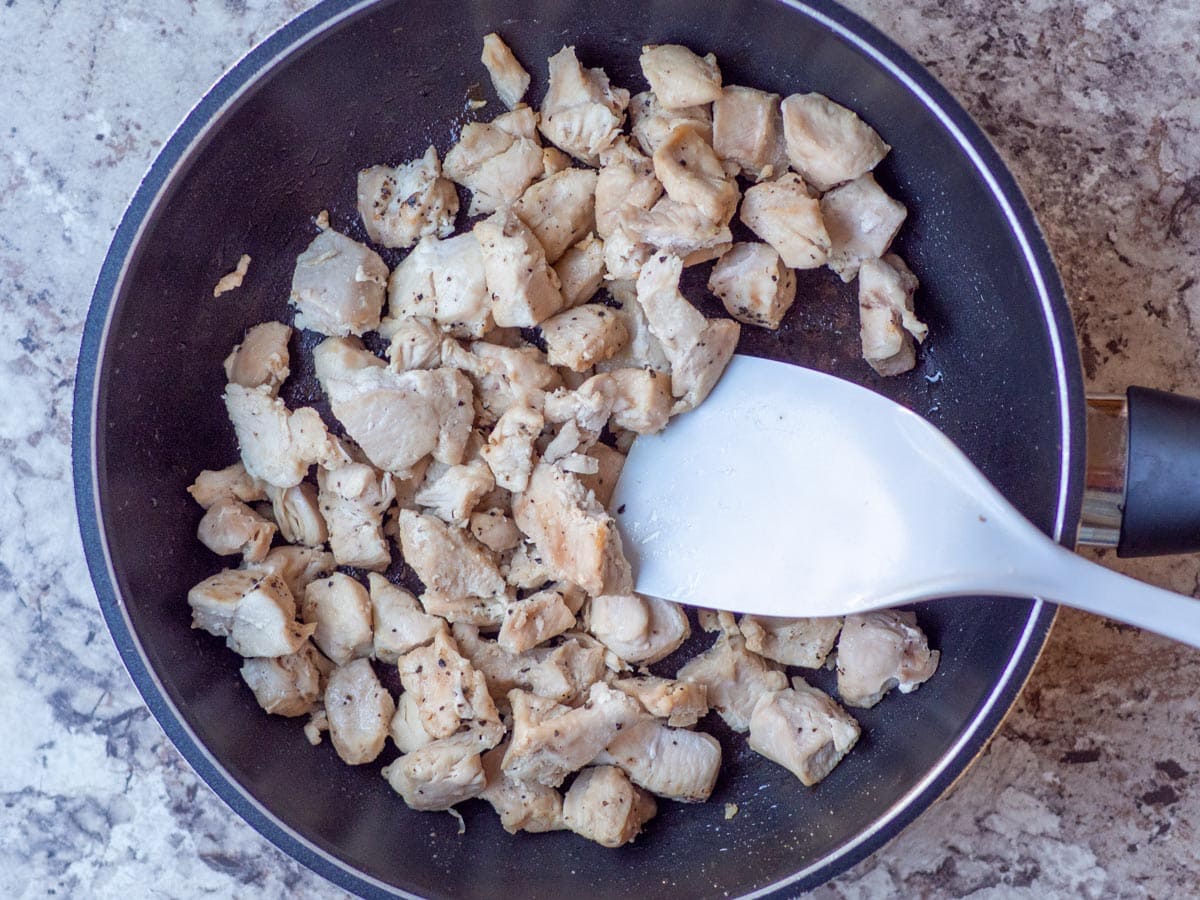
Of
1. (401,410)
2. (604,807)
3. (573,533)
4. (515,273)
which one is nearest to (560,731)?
(604,807)

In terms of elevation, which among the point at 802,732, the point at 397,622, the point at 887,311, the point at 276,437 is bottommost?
the point at 802,732

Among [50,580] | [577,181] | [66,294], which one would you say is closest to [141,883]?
[50,580]

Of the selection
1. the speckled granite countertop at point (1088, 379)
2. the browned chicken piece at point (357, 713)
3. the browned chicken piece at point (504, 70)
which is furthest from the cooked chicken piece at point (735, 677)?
the browned chicken piece at point (504, 70)

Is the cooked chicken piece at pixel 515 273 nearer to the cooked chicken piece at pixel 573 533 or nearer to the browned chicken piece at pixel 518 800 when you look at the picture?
the cooked chicken piece at pixel 573 533

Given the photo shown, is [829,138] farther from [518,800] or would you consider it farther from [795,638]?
[518,800]

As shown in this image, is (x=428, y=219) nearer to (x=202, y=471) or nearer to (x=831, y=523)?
(x=202, y=471)

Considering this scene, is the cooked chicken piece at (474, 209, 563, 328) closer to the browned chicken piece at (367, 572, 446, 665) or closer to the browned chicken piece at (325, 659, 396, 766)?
the browned chicken piece at (367, 572, 446, 665)

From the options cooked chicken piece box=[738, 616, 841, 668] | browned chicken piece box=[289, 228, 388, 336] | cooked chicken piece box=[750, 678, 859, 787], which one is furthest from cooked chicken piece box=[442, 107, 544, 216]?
cooked chicken piece box=[750, 678, 859, 787]
